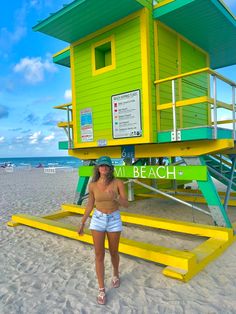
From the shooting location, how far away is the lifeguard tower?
5.63 m

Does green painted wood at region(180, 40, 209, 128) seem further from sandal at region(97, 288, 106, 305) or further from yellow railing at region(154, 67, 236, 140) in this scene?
sandal at region(97, 288, 106, 305)

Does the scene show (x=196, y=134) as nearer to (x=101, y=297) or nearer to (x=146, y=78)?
(x=146, y=78)

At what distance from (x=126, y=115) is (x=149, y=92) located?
772 mm

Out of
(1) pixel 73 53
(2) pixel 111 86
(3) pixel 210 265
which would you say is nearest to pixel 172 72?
(2) pixel 111 86

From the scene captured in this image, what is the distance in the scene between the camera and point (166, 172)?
19.9 ft

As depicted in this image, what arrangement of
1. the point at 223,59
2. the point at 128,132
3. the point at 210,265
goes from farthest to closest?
the point at 223,59 → the point at 128,132 → the point at 210,265

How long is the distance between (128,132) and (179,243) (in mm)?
2668

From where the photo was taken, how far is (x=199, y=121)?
304 inches

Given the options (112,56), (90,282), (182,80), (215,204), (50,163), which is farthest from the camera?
(50,163)

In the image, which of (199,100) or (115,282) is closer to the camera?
(115,282)

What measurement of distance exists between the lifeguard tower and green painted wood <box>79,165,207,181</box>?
2cm

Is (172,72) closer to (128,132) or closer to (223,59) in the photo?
(128,132)

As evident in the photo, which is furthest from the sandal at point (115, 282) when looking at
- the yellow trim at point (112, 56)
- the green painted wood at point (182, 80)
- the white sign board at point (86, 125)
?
the yellow trim at point (112, 56)

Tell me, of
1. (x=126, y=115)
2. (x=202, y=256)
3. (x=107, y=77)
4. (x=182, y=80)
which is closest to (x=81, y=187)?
(x=126, y=115)
